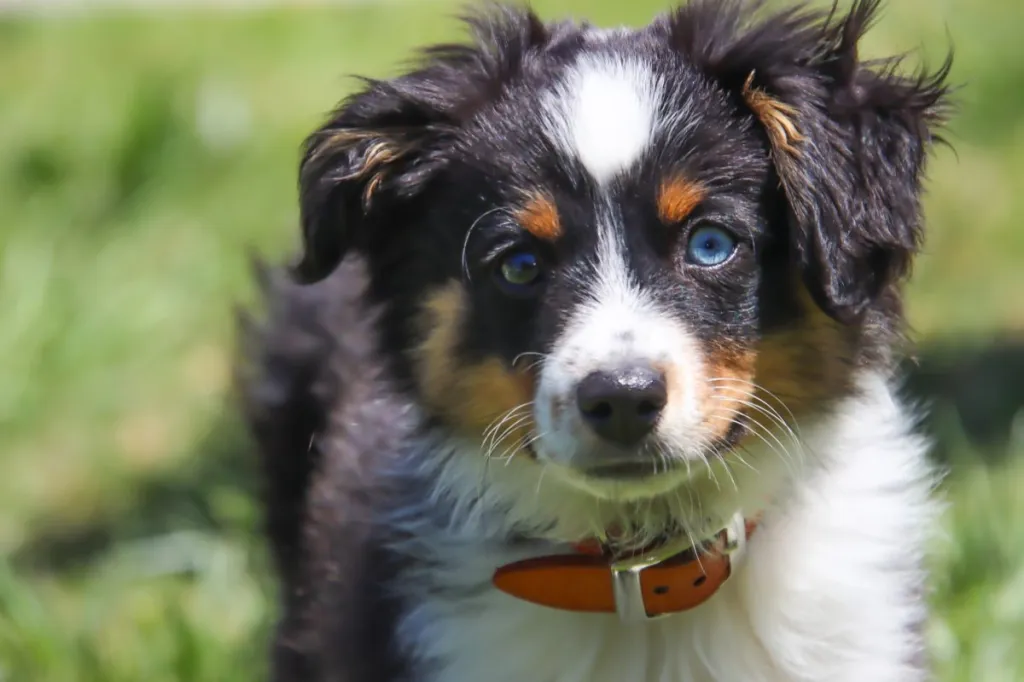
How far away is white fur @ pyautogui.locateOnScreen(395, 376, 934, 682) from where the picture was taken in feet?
10.6

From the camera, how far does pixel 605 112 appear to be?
3094mm

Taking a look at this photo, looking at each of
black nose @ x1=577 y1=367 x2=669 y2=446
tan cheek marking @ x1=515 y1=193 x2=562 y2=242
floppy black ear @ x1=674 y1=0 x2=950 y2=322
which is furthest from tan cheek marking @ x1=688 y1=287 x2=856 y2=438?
tan cheek marking @ x1=515 y1=193 x2=562 y2=242

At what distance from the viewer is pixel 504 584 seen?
3232mm

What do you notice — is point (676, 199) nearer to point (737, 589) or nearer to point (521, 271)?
point (521, 271)

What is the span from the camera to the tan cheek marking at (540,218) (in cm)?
311

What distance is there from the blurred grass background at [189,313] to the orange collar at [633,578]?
1.04m

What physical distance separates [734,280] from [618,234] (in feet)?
0.87

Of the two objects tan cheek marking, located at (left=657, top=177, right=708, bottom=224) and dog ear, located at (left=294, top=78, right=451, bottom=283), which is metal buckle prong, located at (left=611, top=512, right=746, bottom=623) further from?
dog ear, located at (left=294, top=78, right=451, bottom=283)

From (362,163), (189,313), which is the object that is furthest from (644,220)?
(189,313)

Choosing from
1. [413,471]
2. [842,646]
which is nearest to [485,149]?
[413,471]

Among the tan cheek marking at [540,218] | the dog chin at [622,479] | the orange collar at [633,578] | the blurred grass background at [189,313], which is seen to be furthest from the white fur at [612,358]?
the blurred grass background at [189,313]

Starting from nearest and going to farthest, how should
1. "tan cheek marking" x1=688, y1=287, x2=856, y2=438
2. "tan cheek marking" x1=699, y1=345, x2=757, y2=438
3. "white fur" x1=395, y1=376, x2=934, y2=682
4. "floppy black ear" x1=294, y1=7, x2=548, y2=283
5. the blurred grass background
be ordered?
"tan cheek marking" x1=699, y1=345, x2=757, y2=438, "tan cheek marking" x1=688, y1=287, x2=856, y2=438, "white fur" x1=395, y1=376, x2=934, y2=682, "floppy black ear" x1=294, y1=7, x2=548, y2=283, the blurred grass background

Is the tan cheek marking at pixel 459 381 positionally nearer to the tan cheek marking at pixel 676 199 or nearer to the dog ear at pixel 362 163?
the dog ear at pixel 362 163

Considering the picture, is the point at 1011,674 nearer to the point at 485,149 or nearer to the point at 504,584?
the point at 504,584
